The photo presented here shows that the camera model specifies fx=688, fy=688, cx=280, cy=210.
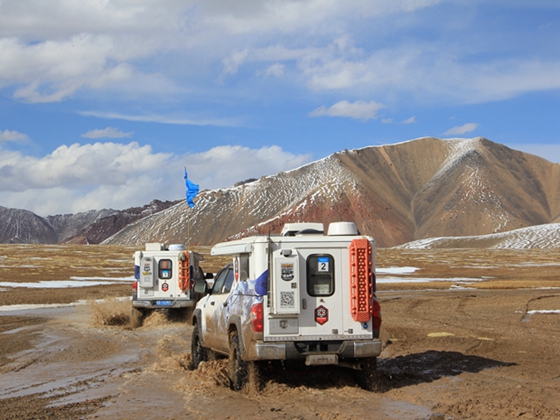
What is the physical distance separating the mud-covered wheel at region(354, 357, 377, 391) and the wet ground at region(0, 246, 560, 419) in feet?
0.60

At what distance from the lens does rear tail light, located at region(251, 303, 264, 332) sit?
9.57 metres

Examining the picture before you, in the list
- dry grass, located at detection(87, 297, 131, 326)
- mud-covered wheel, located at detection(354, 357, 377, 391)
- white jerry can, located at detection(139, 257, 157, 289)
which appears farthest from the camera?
dry grass, located at detection(87, 297, 131, 326)

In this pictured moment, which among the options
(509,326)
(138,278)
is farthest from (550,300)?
(138,278)

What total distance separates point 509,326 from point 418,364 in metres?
6.93

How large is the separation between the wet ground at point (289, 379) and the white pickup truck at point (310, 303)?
618mm

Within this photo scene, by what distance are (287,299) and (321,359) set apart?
970mm

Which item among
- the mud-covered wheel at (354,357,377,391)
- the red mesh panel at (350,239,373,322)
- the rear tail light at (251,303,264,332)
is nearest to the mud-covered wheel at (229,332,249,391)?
the rear tail light at (251,303,264,332)

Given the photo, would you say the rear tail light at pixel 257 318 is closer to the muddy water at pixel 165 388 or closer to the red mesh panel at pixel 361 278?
the muddy water at pixel 165 388

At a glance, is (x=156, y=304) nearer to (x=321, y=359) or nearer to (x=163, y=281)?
(x=163, y=281)

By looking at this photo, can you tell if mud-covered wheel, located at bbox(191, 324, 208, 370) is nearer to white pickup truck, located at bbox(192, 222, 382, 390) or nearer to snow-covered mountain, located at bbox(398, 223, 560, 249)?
white pickup truck, located at bbox(192, 222, 382, 390)

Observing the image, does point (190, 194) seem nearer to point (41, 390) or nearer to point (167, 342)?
point (167, 342)

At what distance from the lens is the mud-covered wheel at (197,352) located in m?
12.3

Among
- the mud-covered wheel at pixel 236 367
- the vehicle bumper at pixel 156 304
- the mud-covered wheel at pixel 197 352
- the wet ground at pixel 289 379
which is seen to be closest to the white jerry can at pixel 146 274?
the vehicle bumper at pixel 156 304

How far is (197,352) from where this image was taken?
41.0 ft
